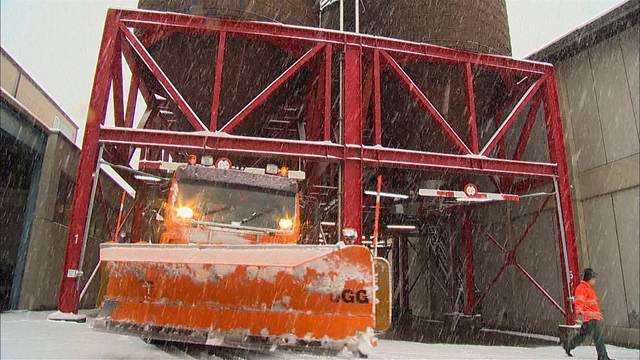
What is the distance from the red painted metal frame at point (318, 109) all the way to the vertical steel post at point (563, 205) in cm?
2

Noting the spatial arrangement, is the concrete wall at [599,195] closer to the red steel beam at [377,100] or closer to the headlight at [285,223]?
the red steel beam at [377,100]

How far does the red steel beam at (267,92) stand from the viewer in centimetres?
902

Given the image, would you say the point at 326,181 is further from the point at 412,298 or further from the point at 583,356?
the point at 412,298

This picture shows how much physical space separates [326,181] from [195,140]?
17.0 ft

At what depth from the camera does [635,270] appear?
32.2ft

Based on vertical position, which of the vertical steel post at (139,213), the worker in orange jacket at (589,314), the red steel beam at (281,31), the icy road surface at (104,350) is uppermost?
the red steel beam at (281,31)

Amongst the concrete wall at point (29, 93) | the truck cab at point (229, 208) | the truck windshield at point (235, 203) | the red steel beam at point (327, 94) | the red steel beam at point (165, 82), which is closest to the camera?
the truck cab at point (229, 208)

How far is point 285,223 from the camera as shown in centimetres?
681

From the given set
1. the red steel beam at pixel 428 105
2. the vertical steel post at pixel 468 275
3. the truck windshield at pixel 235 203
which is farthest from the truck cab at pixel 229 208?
the vertical steel post at pixel 468 275

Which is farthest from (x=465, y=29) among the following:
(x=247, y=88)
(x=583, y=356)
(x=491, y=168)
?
(x=583, y=356)

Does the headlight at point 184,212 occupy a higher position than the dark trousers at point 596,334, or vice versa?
the headlight at point 184,212

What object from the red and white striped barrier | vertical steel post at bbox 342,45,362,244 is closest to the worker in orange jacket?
the red and white striped barrier

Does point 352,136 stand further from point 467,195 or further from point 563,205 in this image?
point 563,205

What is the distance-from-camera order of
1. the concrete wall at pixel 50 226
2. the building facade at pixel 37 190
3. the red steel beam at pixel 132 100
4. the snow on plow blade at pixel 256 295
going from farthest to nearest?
the red steel beam at pixel 132 100
the concrete wall at pixel 50 226
the building facade at pixel 37 190
the snow on plow blade at pixel 256 295
